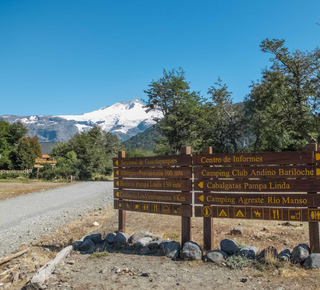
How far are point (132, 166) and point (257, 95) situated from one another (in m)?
39.8

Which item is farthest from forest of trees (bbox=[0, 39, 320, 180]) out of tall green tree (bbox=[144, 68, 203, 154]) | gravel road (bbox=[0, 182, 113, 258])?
gravel road (bbox=[0, 182, 113, 258])

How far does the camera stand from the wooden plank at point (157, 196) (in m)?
6.52

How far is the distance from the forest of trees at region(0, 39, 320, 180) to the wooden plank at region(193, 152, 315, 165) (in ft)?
70.9

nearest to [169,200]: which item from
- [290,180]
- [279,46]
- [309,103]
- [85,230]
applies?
[290,180]

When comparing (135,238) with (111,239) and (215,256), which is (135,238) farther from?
(215,256)

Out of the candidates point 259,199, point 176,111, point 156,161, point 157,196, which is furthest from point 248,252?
point 176,111

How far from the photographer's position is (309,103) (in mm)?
26797

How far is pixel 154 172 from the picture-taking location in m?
7.04

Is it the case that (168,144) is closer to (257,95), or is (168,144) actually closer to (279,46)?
(257,95)

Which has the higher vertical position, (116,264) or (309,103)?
(309,103)

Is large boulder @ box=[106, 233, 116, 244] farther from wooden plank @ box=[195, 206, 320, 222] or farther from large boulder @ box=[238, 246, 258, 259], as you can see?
large boulder @ box=[238, 246, 258, 259]

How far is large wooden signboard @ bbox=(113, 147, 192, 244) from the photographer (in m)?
6.50

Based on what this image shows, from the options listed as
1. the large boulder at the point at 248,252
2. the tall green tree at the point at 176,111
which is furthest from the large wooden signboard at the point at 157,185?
the tall green tree at the point at 176,111

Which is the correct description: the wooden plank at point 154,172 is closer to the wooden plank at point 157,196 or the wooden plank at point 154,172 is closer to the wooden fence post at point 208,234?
the wooden plank at point 157,196
